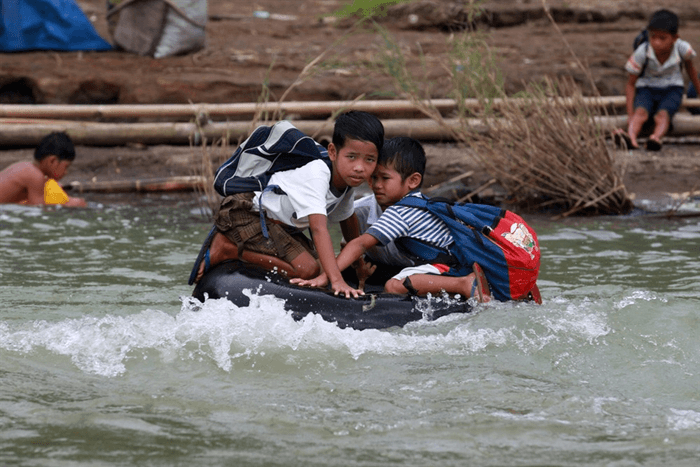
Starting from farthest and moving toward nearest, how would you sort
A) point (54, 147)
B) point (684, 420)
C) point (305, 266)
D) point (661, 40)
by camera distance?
point (661, 40), point (54, 147), point (305, 266), point (684, 420)

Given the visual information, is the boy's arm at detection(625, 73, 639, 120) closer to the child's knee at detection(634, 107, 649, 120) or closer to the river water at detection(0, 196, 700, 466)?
the child's knee at detection(634, 107, 649, 120)

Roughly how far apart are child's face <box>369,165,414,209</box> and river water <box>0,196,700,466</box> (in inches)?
29.3

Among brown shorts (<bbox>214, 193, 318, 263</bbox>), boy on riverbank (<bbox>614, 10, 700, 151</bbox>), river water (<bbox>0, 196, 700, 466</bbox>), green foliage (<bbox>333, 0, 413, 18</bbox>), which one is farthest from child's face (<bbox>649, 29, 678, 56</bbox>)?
brown shorts (<bbox>214, 193, 318, 263</bbox>)

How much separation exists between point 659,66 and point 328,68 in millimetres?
3353

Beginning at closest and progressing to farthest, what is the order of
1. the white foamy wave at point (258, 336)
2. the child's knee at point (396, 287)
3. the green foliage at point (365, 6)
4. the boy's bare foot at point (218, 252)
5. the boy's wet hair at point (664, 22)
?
the white foamy wave at point (258, 336) < the child's knee at point (396, 287) < the boy's bare foot at point (218, 252) < the boy's wet hair at point (664, 22) < the green foliage at point (365, 6)

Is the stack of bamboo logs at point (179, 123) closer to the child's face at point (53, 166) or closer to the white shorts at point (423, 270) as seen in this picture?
the child's face at point (53, 166)

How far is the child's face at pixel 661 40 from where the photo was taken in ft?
31.4

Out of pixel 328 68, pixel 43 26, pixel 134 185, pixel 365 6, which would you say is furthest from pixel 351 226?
pixel 365 6

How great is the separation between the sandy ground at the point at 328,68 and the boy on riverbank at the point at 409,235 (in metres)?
4.53

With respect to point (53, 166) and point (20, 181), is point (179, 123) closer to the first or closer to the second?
point (53, 166)

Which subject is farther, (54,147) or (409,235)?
(54,147)

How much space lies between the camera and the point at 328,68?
31.7 feet

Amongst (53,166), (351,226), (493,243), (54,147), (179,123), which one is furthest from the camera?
(179,123)

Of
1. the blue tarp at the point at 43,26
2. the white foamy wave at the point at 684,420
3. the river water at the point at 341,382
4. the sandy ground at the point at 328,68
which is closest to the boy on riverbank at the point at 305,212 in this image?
the river water at the point at 341,382
